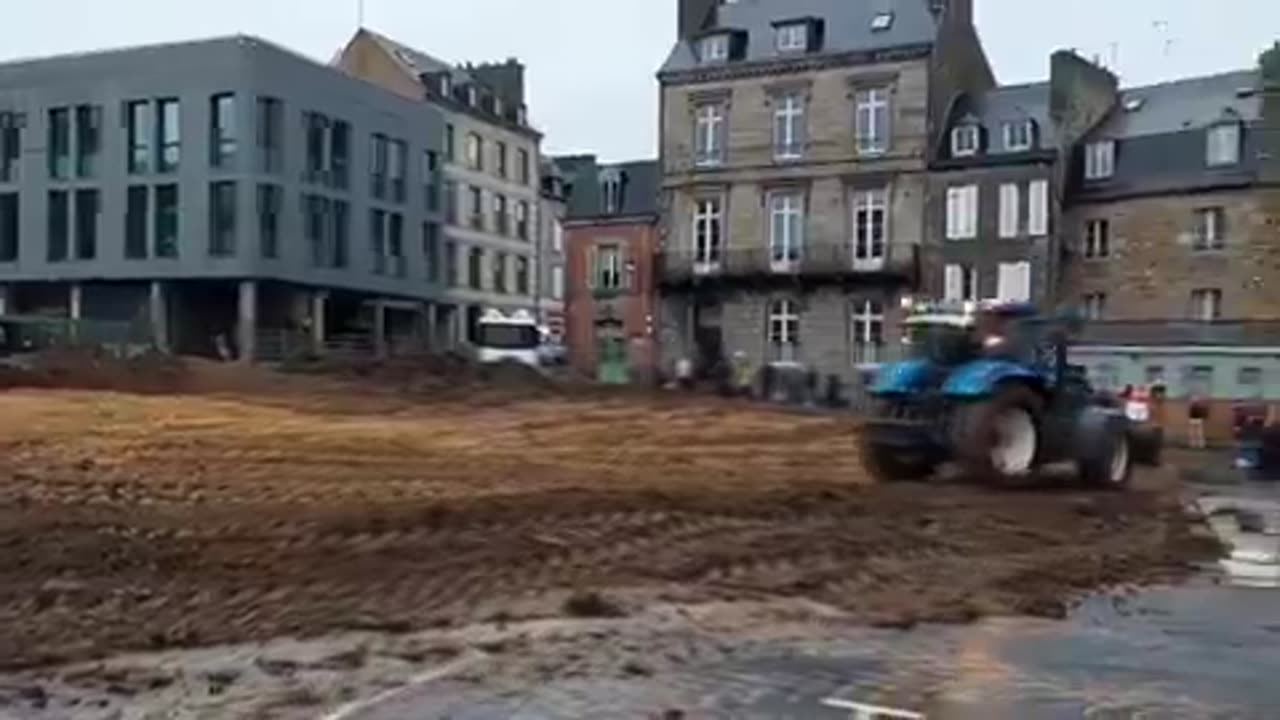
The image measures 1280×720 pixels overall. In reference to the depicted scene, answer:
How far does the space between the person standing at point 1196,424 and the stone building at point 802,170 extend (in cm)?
1325

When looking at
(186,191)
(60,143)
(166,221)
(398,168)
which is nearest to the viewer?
(186,191)

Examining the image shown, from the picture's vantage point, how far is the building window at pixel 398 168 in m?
65.8

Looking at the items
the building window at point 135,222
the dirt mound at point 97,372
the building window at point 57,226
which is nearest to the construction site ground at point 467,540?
the dirt mound at point 97,372

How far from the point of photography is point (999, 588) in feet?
39.4

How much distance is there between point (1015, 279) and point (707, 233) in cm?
1162

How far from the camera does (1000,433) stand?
18.7m

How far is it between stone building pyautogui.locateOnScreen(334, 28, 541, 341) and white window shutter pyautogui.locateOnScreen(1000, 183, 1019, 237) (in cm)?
2788

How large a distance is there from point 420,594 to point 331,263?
51.1 m

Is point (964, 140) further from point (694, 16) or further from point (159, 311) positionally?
point (159, 311)

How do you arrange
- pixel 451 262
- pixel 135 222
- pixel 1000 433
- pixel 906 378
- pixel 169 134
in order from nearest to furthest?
pixel 1000 433
pixel 906 378
pixel 169 134
pixel 135 222
pixel 451 262

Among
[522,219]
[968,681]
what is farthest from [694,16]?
[968,681]

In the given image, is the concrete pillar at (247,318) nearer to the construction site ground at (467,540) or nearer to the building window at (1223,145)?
the construction site ground at (467,540)

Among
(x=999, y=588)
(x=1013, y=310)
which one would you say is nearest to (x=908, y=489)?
(x=1013, y=310)

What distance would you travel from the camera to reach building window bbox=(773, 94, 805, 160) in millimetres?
55938
